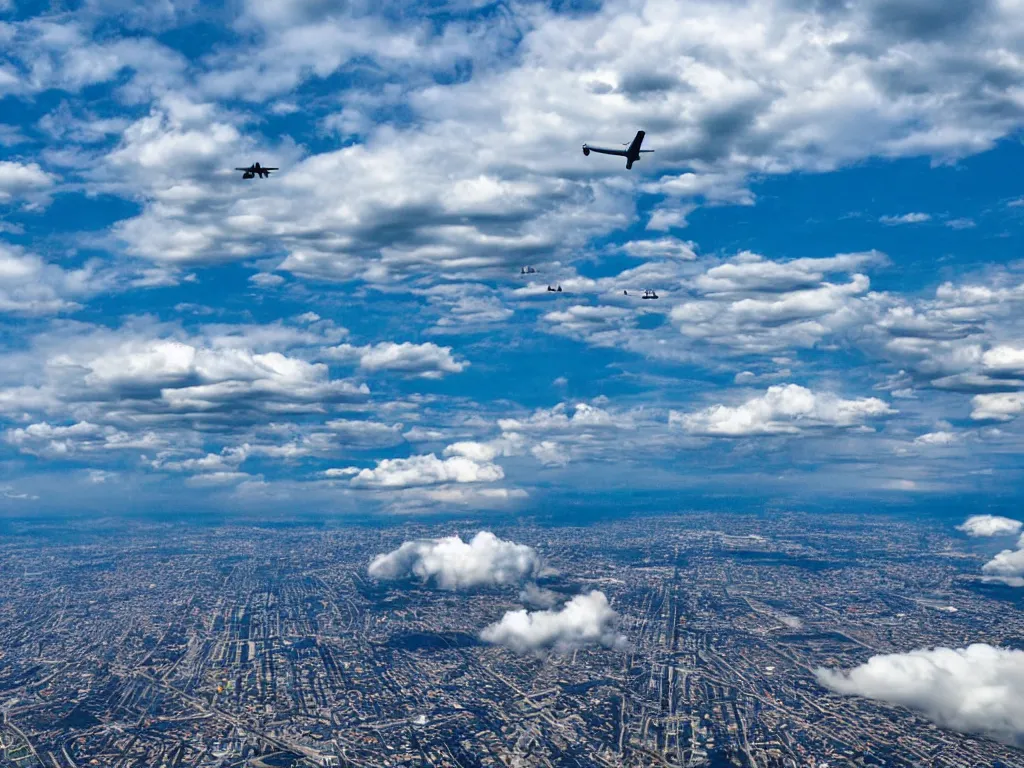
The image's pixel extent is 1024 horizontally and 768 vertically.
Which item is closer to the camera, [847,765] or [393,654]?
[847,765]

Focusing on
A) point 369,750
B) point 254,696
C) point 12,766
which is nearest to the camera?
point 12,766

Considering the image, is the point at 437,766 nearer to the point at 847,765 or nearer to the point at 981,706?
the point at 847,765

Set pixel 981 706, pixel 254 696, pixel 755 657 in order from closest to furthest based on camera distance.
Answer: pixel 981 706 < pixel 254 696 < pixel 755 657

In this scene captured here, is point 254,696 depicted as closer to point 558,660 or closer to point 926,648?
point 558,660

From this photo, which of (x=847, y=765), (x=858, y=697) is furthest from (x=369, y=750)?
(x=858, y=697)

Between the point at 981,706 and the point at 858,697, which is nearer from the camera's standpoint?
the point at 981,706

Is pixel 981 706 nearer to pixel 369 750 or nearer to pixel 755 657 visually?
pixel 755 657

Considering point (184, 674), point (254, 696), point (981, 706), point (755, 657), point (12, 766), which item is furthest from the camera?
point (755, 657)

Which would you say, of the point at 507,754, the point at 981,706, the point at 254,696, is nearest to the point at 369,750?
the point at 507,754

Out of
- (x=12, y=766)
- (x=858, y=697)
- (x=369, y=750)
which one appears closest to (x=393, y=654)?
(x=369, y=750)
